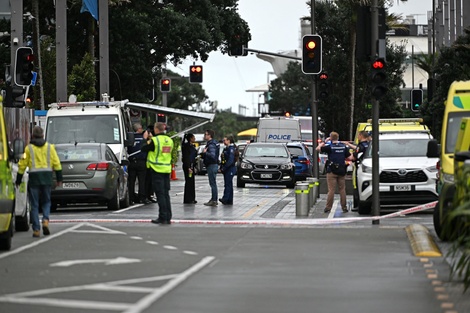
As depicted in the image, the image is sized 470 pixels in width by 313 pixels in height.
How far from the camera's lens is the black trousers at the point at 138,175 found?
113 ft

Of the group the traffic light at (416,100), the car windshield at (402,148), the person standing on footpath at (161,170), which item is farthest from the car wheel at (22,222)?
the traffic light at (416,100)

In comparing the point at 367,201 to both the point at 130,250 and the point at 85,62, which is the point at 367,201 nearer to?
the point at 130,250

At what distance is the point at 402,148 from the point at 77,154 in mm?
7076

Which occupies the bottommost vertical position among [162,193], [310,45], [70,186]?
[70,186]

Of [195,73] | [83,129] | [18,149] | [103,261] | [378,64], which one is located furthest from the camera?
[195,73]

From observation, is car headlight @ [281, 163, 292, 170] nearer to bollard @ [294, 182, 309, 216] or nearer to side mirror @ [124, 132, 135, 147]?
side mirror @ [124, 132, 135, 147]

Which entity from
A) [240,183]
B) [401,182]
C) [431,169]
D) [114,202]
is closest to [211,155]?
[114,202]

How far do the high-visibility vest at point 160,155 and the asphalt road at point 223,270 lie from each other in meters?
1.01

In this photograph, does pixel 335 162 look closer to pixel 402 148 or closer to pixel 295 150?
pixel 402 148

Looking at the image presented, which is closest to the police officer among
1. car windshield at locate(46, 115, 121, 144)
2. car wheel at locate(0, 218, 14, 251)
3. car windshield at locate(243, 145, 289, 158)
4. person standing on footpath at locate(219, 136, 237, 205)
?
person standing on footpath at locate(219, 136, 237, 205)

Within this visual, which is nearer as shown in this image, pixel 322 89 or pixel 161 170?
pixel 161 170

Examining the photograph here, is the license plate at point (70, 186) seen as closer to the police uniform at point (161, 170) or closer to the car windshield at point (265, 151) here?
the police uniform at point (161, 170)

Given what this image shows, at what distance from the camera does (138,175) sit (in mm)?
34938

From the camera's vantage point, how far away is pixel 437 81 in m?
58.8
